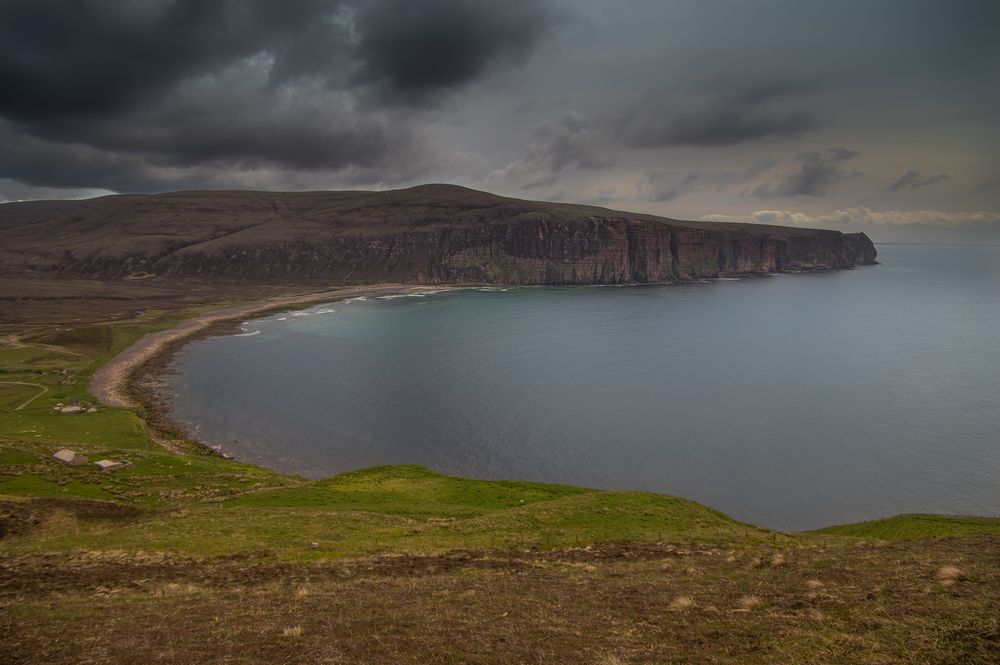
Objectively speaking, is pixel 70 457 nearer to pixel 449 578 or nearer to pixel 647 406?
pixel 449 578

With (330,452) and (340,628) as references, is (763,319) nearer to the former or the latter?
(330,452)

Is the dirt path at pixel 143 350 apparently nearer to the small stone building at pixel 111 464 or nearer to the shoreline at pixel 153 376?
the shoreline at pixel 153 376

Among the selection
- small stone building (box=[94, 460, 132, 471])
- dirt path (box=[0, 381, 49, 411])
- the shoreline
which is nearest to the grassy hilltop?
small stone building (box=[94, 460, 132, 471])

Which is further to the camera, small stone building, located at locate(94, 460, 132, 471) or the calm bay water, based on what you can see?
the calm bay water

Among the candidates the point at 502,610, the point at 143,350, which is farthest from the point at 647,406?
the point at 143,350

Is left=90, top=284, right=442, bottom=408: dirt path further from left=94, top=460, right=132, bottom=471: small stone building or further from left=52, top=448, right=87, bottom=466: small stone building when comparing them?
left=94, top=460, right=132, bottom=471: small stone building

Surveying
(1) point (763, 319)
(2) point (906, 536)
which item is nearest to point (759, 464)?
(2) point (906, 536)
